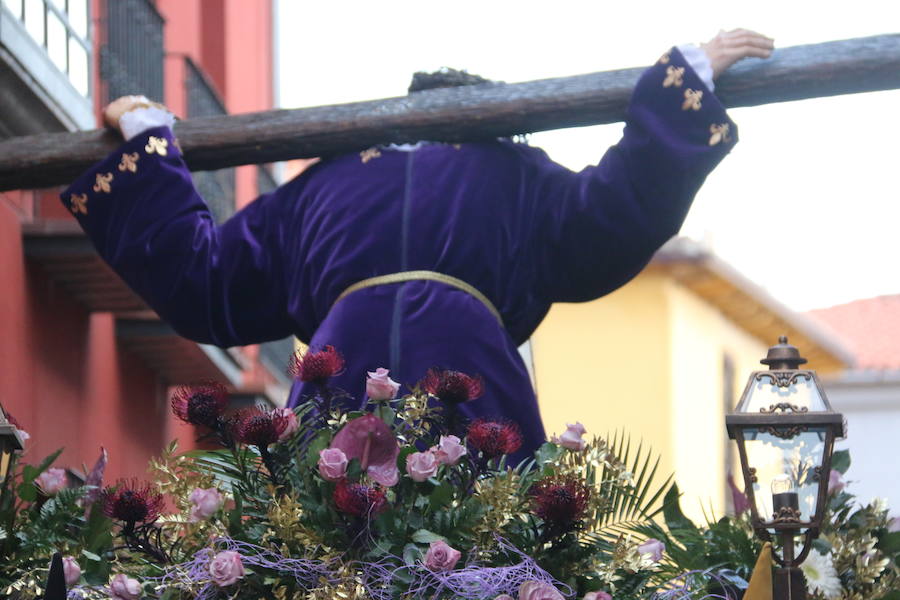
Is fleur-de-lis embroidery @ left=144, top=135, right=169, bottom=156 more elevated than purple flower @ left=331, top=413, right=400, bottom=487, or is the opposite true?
fleur-de-lis embroidery @ left=144, top=135, right=169, bottom=156

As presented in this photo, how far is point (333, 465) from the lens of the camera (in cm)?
427

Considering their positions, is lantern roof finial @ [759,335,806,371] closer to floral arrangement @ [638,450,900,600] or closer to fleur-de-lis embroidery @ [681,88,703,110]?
floral arrangement @ [638,450,900,600]

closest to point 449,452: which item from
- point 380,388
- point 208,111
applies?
point 380,388

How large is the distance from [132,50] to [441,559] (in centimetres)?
615

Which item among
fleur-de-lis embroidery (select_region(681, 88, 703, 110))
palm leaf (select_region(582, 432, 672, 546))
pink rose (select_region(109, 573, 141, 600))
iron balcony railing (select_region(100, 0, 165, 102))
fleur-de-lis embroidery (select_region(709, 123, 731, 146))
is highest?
iron balcony railing (select_region(100, 0, 165, 102))

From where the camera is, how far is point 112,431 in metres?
9.52

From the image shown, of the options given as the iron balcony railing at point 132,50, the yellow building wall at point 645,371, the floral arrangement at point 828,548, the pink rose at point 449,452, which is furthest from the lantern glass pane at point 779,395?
the yellow building wall at point 645,371

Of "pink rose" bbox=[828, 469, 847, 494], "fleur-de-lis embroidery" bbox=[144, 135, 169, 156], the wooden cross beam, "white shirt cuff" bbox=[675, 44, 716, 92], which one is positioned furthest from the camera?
"fleur-de-lis embroidery" bbox=[144, 135, 169, 156]

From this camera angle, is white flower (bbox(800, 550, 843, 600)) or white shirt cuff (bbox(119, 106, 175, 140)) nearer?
white flower (bbox(800, 550, 843, 600))

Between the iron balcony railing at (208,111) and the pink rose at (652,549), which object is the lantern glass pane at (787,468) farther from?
the iron balcony railing at (208,111)

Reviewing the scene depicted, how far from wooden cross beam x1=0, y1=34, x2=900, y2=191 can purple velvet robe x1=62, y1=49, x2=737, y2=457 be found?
0.08 metres

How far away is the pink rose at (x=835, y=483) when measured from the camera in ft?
17.2

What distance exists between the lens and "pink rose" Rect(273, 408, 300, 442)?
14.4ft

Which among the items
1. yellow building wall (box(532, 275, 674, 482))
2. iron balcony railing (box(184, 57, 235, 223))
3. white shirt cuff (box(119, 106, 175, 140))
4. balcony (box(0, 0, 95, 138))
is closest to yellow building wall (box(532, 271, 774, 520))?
yellow building wall (box(532, 275, 674, 482))
